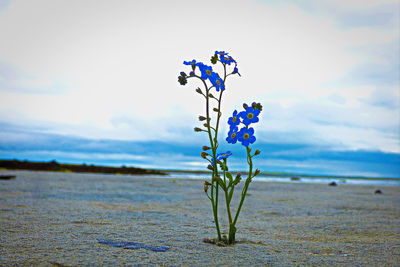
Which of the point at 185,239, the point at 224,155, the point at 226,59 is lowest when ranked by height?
the point at 185,239

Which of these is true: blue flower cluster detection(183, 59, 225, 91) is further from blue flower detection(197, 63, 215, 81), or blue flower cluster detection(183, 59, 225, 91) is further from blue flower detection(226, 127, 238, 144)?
blue flower detection(226, 127, 238, 144)

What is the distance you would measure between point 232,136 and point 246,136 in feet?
0.35

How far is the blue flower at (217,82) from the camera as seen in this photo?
239cm

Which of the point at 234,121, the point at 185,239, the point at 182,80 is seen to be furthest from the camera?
the point at 185,239

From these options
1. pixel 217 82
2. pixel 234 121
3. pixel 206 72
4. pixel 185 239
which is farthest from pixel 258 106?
pixel 185 239

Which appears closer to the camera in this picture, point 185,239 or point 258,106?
point 258,106

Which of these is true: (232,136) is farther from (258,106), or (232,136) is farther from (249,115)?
(258,106)

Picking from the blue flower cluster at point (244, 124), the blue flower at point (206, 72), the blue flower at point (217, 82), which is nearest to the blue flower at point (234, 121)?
the blue flower cluster at point (244, 124)

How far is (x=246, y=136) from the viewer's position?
2.41 metres

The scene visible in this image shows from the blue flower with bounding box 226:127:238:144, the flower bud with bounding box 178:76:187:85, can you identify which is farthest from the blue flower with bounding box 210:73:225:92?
the blue flower with bounding box 226:127:238:144

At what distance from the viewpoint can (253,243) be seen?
9.03 feet

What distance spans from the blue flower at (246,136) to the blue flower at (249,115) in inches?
2.4

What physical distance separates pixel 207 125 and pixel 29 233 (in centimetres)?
187

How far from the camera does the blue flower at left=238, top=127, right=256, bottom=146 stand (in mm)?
2415
